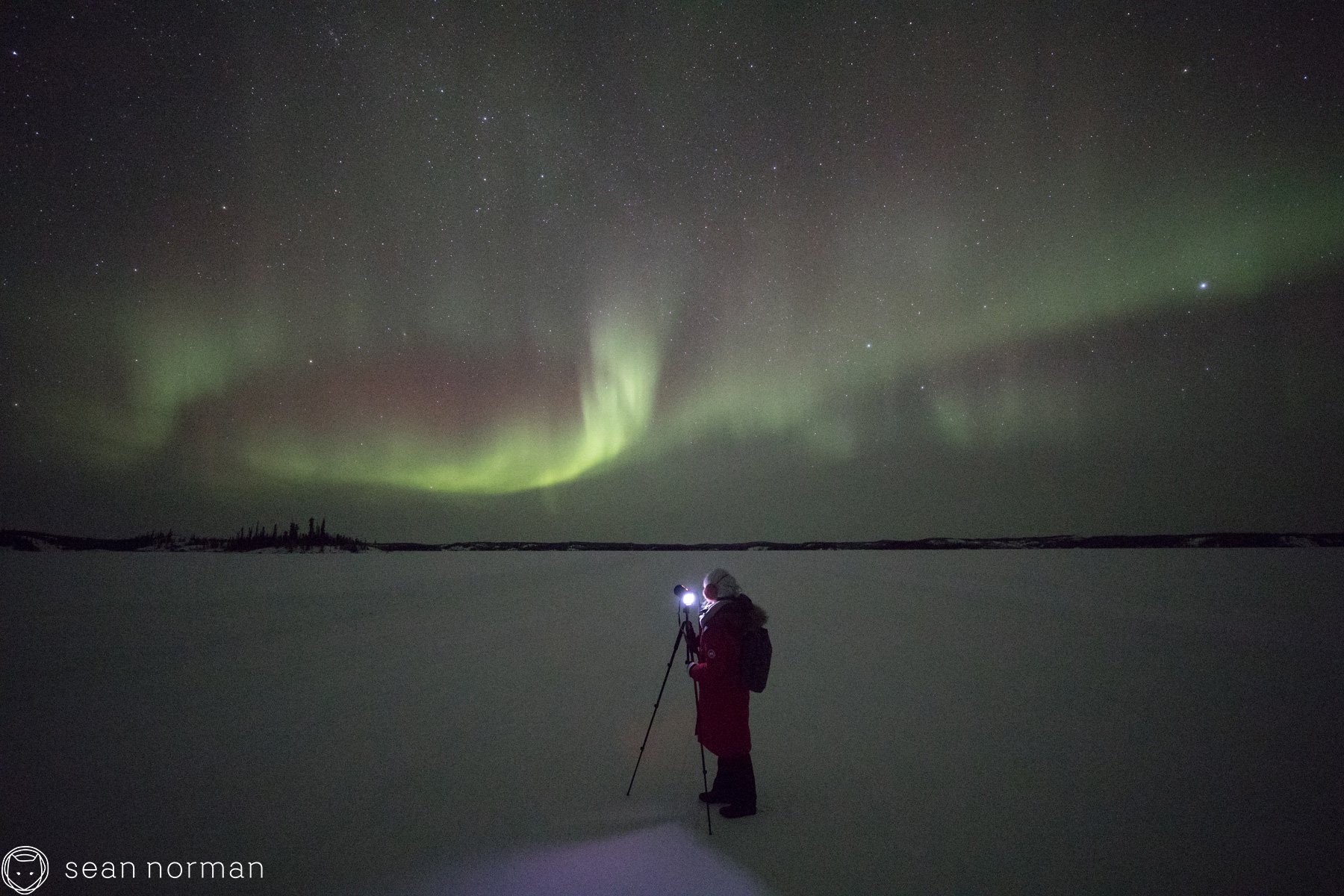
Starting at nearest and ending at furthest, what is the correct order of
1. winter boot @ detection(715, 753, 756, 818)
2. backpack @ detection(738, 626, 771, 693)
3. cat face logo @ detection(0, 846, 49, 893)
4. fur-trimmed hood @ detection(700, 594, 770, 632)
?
cat face logo @ detection(0, 846, 49, 893) → backpack @ detection(738, 626, 771, 693) → fur-trimmed hood @ detection(700, 594, 770, 632) → winter boot @ detection(715, 753, 756, 818)

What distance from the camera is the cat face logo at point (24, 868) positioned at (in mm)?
3592

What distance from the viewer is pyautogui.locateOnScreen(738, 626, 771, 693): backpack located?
3.94 meters

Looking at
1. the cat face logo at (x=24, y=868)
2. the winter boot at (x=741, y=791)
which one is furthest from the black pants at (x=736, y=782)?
the cat face logo at (x=24, y=868)

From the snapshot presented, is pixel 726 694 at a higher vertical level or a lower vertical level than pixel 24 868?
higher

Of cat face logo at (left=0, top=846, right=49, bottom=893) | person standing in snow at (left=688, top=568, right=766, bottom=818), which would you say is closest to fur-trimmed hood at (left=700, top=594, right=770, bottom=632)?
person standing in snow at (left=688, top=568, right=766, bottom=818)

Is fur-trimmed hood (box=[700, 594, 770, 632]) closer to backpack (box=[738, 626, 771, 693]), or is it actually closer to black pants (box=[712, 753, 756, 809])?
backpack (box=[738, 626, 771, 693])

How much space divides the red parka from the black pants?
16 centimetres

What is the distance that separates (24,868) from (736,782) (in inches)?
181

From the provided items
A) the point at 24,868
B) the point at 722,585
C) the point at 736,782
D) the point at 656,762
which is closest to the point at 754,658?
the point at 722,585

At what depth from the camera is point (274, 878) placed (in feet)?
11.6

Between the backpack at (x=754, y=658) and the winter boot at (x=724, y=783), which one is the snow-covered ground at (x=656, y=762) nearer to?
the winter boot at (x=724, y=783)

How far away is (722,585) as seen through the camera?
167 inches

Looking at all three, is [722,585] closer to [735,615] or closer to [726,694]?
[735,615]

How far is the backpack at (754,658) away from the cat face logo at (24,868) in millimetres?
4504
